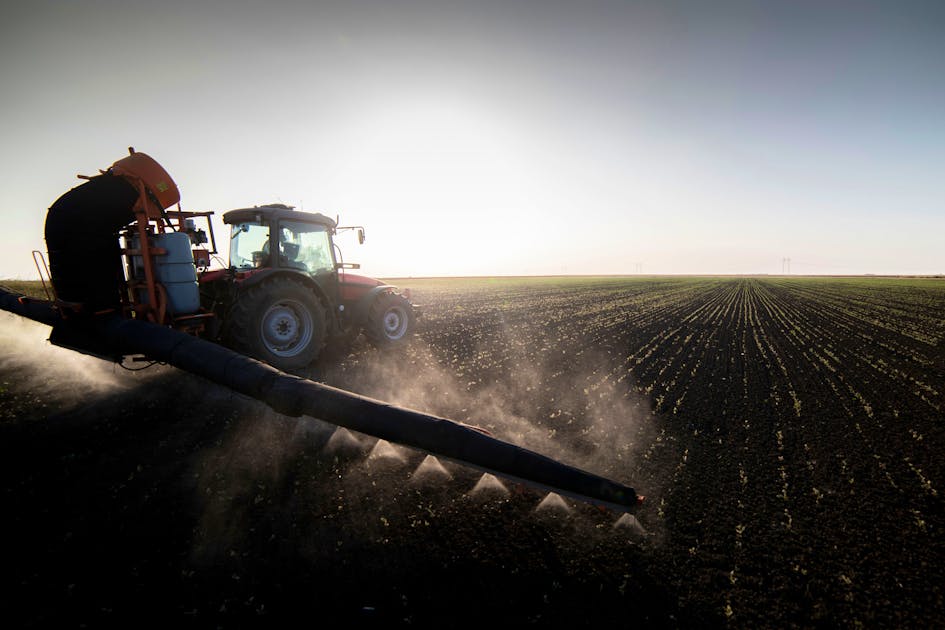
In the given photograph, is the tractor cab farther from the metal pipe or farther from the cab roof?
the metal pipe

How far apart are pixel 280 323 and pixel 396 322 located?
3.38 metres

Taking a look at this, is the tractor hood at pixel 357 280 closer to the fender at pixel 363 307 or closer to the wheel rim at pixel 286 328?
the fender at pixel 363 307

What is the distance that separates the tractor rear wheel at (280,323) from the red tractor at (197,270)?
0.05 feet

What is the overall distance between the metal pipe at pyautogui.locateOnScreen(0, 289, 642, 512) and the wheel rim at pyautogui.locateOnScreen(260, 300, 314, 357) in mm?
2164

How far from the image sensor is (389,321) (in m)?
9.73

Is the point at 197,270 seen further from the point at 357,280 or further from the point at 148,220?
the point at 357,280

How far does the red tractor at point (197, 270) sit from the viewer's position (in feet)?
16.4

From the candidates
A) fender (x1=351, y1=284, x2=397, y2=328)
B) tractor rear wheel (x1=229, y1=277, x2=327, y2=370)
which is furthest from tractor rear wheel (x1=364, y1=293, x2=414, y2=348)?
tractor rear wheel (x1=229, y1=277, x2=327, y2=370)

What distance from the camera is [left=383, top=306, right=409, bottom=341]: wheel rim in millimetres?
9587

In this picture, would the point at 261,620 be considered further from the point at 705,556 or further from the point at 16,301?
the point at 16,301

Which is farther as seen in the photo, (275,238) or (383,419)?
(275,238)

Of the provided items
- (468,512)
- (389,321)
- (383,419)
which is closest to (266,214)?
(389,321)

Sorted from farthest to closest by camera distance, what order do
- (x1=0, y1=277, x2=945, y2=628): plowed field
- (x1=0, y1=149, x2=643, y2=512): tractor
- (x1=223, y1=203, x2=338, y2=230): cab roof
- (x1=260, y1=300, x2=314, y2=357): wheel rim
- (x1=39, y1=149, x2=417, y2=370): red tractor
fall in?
(x1=223, y1=203, x2=338, y2=230): cab roof < (x1=260, y1=300, x2=314, y2=357): wheel rim < (x1=39, y1=149, x2=417, y2=370): red tractor < (x1=0, y1=149, x2=643, y2=512): tractor < (x1=0, y1=277, x2=945, y2=628): plowed field

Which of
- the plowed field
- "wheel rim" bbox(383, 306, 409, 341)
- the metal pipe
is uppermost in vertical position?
the metal pipe
